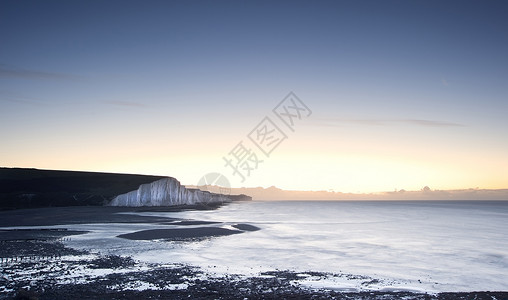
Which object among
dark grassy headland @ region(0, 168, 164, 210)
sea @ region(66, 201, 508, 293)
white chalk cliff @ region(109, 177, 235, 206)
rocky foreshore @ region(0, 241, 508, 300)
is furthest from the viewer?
white chalk cliff @ region(109, 177, 235, 206)

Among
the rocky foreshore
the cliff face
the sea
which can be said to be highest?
the cliff face

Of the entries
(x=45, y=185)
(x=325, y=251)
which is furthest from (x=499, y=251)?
(x=45, y=185)

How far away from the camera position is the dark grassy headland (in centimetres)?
7000

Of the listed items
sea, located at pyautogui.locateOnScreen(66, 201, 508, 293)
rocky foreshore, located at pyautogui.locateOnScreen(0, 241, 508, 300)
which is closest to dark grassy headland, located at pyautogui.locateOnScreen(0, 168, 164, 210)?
→ sea, located at pyautogui.locateOnScreen(66, 201, 508, 293)

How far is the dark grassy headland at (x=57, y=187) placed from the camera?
2756 inches

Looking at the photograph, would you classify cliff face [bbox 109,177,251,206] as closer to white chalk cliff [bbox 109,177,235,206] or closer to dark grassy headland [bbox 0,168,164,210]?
white chalk cliff [bbox 109,177,235,206]

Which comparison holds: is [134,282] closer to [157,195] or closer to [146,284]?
[146,284]

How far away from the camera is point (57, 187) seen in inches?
3179

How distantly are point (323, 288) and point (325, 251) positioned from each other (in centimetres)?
1218

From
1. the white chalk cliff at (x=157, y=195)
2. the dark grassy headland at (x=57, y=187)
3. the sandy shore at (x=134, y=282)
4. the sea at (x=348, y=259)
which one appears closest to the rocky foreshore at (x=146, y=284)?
the sandy shore at (x=134, y=282)

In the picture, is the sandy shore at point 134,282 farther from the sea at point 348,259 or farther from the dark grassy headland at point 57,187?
the dark grassy headland at point 57,187

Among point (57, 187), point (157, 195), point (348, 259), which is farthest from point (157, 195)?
point (348, 259)

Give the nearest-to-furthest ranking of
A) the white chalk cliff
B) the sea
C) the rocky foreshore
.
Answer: the rocky foreshore → the sea → the white chalk cliff

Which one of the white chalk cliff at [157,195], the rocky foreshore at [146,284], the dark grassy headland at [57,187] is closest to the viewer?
the rocky foreshore at [146,284]
